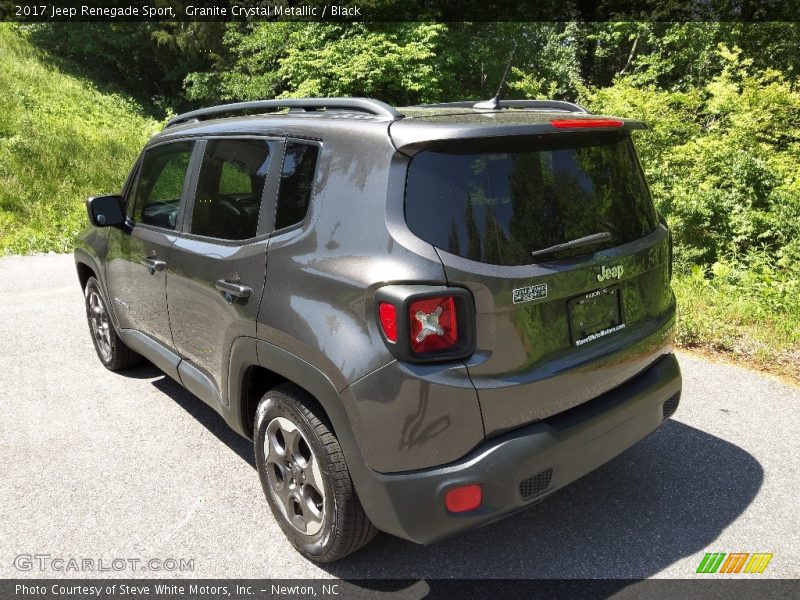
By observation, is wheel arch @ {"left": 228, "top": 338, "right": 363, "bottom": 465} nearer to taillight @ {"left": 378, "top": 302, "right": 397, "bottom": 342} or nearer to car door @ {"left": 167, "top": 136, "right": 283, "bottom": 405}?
car door @ {"left": 167, "top": 136, "right": 283, "bottom": 405}

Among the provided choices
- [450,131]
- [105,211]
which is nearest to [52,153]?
[105,211]

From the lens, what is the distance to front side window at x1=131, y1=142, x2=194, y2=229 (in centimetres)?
350

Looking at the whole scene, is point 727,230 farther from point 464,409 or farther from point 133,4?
point 133,4

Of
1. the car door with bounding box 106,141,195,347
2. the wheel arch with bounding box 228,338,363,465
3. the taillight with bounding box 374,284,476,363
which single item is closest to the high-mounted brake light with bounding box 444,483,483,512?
the wheel arch with bounding box 228,338,363,465

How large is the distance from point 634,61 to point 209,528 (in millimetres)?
20071

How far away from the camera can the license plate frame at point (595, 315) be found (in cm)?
236

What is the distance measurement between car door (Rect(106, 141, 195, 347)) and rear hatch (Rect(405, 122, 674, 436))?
6.03 feet

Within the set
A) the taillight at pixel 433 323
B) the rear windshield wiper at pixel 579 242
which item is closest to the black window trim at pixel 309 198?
the taillight at pixel 433 323

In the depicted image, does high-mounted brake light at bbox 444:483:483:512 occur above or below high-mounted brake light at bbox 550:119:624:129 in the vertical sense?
below

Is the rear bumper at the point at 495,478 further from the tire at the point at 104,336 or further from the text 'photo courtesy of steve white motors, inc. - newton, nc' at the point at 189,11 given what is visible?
the text 'photo courtesy of steve white motors, inc. - newton, nc' at the point at 189,11

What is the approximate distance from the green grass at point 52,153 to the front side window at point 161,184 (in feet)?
22.5

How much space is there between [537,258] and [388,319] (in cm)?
59

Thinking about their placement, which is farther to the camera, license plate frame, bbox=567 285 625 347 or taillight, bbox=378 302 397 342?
license plate frame, bbox=567 285 625 347

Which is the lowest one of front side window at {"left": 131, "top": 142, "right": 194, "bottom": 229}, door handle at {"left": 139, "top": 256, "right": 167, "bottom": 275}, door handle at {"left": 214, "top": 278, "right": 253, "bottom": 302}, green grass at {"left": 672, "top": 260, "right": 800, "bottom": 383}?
green grass at {"left": 672, "top": 260, "right": 800, "bottom": 383}
